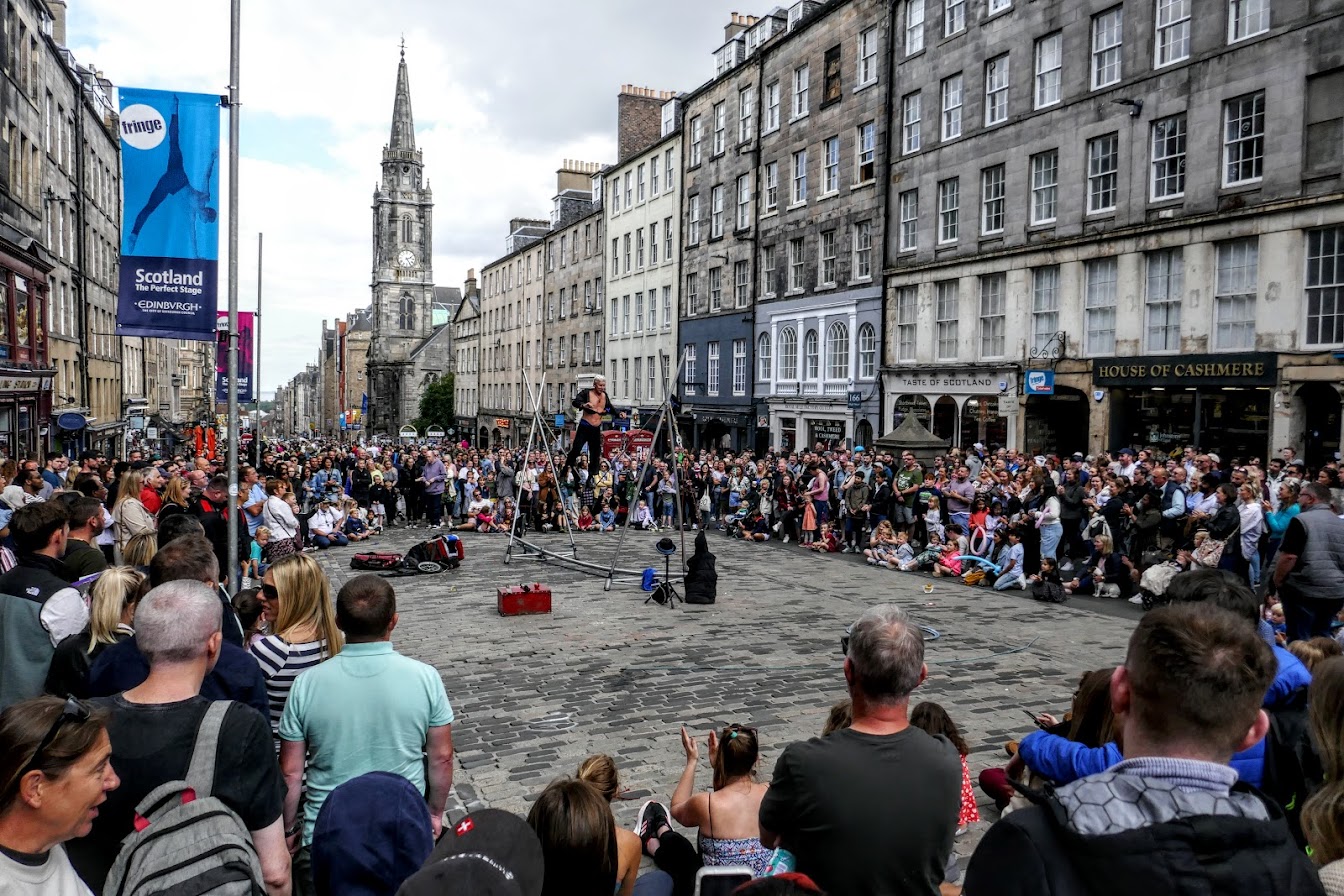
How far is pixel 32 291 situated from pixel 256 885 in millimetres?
31115

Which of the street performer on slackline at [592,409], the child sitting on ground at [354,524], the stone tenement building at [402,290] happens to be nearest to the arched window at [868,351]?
the street performer on slackline at [592,409]

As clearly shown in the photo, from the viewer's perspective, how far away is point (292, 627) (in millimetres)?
4594

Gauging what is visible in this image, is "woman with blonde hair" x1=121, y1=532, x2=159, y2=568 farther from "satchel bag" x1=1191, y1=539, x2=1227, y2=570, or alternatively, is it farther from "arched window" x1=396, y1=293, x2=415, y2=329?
"arched window" x1=396, y1=293, x2=415, y2=329

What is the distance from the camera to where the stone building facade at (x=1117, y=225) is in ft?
61.4

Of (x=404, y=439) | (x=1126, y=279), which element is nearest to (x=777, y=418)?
(x=1126, y=279)

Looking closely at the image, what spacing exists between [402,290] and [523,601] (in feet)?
364

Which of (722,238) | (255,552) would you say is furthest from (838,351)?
(255,552)

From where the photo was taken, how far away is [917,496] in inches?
730

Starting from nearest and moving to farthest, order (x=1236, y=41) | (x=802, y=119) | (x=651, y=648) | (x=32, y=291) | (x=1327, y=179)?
(x=651, y=648)
(x=1327, y=179)
(x=1236, y=41)
(x=32, y=291)
(x=802, y=119)

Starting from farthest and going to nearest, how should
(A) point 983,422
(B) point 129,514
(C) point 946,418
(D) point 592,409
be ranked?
1. (C) point 946,418
2. (A) point 983,422
3. (D) point 592,409
4. (B) point 129,514

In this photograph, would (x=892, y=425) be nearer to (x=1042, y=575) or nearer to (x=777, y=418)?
(x=777, y=418)

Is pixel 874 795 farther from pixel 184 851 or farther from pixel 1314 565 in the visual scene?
pixel 1314 565

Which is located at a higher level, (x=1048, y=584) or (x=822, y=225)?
(x=822, y=225)

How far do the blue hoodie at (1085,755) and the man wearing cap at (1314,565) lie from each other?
185 inches
